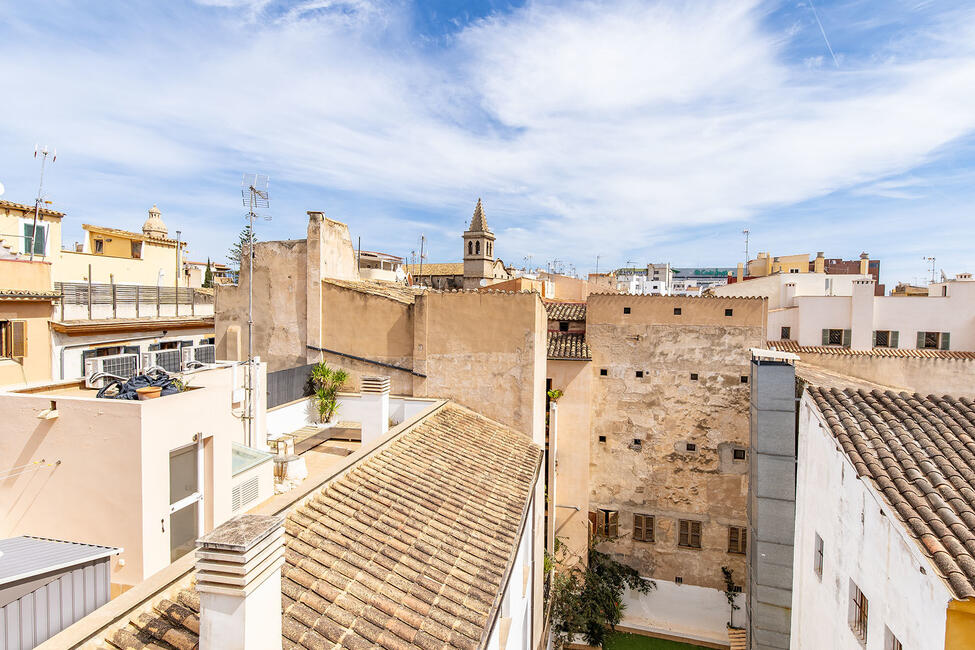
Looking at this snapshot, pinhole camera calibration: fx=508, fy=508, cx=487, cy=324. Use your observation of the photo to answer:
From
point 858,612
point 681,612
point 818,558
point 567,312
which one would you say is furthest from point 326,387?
point 681,612

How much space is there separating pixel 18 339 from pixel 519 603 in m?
13.1

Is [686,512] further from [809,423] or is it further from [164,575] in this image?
[164,575]

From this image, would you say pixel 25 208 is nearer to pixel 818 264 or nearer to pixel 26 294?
pixel 26 294

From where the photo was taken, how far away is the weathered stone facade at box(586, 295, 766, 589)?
55.4ft

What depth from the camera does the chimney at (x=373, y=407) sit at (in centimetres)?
1036

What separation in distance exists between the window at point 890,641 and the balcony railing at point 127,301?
1751 centimetres

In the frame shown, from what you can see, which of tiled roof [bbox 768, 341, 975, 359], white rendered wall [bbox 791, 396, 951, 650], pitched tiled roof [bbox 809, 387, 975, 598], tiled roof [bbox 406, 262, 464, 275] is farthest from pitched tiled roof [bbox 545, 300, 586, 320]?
tiled roof [bbox 406, 262, 464, 275]

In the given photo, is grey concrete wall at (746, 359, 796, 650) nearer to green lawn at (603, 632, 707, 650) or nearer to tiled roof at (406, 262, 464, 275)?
green lawn at (603, 632, 707, 650)

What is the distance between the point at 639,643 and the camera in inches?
651

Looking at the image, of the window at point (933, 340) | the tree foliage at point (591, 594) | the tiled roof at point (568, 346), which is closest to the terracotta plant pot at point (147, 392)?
the tiled roof at point (568, 346)

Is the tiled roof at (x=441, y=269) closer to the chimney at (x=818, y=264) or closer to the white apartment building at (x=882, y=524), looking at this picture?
the chimney at (x=818, y=264)

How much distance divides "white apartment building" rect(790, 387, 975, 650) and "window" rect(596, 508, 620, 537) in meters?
8.33

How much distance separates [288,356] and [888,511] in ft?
41.0

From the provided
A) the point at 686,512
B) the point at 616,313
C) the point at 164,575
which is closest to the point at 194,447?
the point at 164,575
